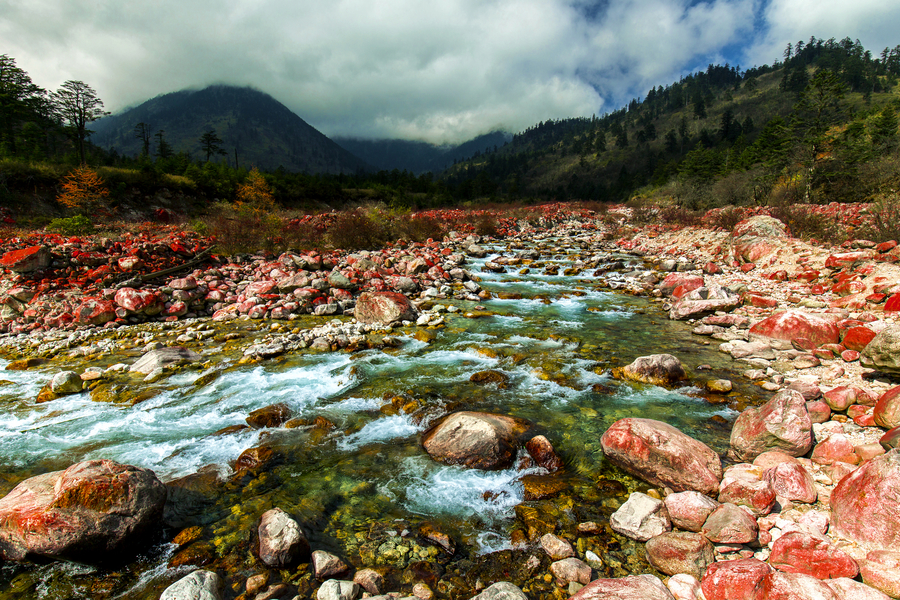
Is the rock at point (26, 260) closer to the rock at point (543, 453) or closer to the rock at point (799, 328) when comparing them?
the rock at point (543, 453)

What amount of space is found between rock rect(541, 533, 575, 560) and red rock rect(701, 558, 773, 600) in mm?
1057

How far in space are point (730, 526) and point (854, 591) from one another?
81cm

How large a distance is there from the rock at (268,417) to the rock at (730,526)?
5.71 m

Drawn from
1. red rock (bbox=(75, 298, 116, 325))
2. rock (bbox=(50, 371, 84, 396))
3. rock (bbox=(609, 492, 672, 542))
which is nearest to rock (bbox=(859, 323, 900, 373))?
rock (bbox=(609, 492, 672, 542))

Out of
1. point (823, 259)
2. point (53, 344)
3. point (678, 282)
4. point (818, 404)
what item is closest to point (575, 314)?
point (678, 282)

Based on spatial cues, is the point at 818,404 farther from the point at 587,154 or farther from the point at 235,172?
the point at 587,154

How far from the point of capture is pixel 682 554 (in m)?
3.20

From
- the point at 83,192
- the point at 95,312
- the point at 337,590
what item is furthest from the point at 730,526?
the point at 83,192

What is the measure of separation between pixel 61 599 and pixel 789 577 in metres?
5.76

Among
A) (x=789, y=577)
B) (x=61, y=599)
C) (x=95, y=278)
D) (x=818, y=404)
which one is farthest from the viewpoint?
(x=95, y=278)

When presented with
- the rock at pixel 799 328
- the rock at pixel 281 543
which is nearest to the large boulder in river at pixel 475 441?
the rock at pixel 281 543

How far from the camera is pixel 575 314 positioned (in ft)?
37.6

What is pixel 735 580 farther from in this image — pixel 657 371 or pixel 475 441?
pixel 657 371

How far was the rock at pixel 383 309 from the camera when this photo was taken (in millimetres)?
10680
